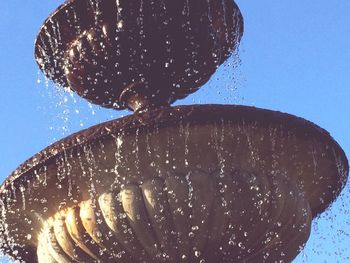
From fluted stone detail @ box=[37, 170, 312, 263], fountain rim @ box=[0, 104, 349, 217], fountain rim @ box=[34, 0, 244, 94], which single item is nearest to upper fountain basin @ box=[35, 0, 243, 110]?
fountain rim @ box=[34, 0, 244, 94]

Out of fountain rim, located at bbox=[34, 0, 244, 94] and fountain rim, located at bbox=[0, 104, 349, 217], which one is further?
fountain rim, located at bbox=[34, 0, 244, 94]

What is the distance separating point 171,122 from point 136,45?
58.6 inches

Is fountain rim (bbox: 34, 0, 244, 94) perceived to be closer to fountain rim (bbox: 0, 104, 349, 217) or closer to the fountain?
the fountain

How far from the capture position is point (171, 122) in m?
6.05

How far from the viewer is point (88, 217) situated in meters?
6.29

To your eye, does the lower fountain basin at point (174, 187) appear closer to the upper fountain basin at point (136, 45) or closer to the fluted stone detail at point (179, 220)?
the fluted stone detail at point (179, 220)

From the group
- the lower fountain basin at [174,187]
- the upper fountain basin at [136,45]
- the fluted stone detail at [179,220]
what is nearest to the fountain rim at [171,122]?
the lower fountain basin at [174,187]

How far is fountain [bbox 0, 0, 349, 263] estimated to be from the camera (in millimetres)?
6121

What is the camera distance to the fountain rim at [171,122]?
606 centimetres

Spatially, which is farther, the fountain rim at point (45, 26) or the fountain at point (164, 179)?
the fountain rim at point (45, 26)

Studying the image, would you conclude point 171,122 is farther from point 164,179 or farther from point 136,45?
point 136,45

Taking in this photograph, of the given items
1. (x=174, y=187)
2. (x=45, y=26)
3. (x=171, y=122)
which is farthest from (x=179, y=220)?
(x=45, y=26)

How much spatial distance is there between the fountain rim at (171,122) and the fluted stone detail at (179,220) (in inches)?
16.4

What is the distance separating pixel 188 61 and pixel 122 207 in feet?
6.22
